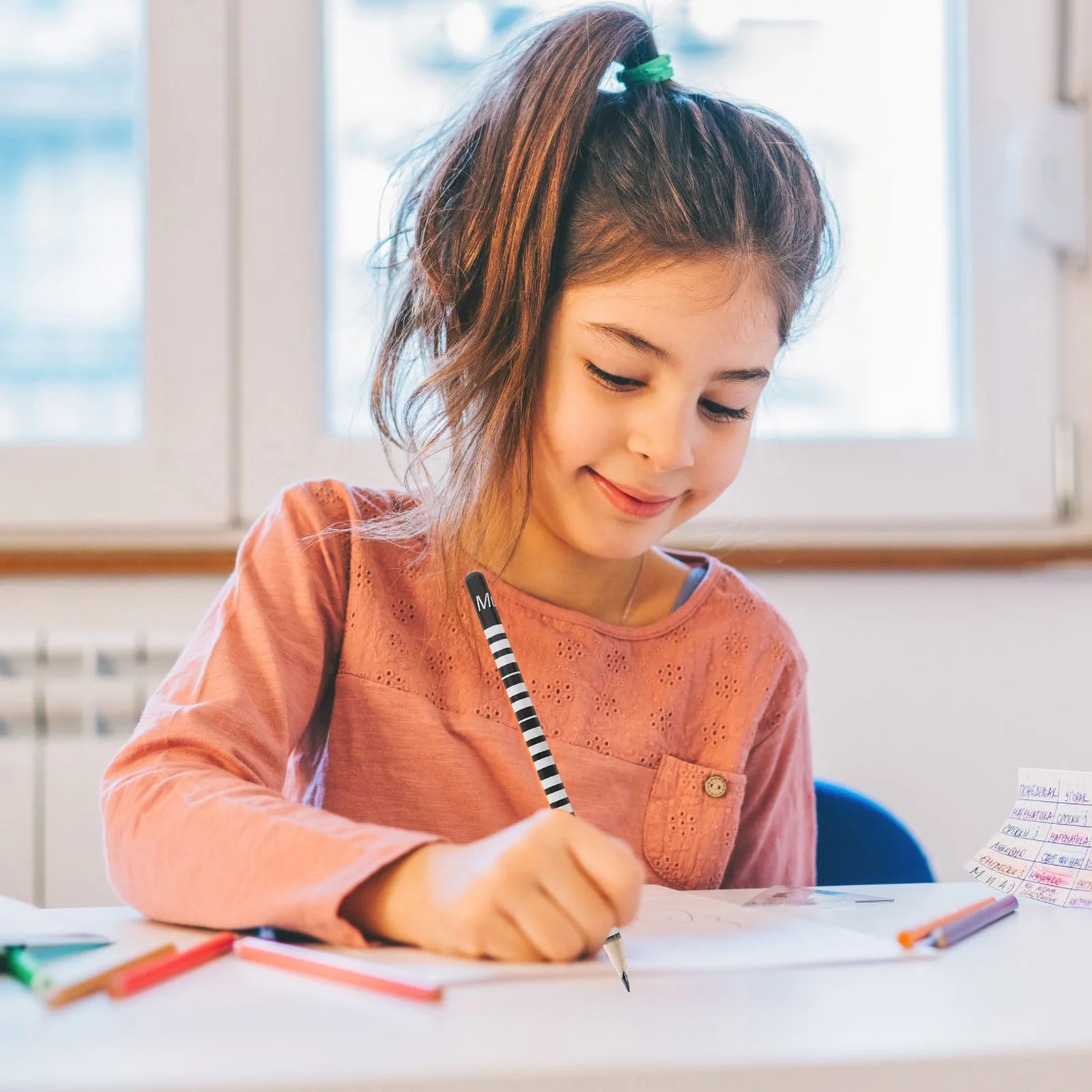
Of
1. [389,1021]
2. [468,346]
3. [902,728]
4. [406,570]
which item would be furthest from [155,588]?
[389,1021]

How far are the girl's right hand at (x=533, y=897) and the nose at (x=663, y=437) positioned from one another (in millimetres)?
303

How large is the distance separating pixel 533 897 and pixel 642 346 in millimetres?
379

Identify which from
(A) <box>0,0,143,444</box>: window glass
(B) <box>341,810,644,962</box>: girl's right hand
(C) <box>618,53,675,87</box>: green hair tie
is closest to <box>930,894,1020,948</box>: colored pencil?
(B) <box>341,810,644,962</box>: girl's right hand

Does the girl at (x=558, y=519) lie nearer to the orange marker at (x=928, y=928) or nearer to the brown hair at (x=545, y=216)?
the brown hair at (x=545, y=216)

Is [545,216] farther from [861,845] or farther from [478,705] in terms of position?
[861,845]

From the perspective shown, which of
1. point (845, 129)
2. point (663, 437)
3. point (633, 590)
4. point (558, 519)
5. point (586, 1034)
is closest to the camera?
point (586, 1034)

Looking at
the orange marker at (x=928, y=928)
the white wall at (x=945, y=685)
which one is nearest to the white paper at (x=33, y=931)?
the orange marker at (x=928, y=928)

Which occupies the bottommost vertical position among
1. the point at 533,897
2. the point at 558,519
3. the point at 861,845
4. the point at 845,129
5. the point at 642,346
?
the point at 861,845

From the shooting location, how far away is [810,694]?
1481 mm

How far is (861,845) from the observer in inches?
37.4

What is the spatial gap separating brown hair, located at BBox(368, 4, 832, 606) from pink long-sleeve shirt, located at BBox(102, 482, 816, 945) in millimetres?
63

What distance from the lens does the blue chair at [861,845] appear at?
2.95 feet

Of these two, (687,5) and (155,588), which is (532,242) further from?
(687,5)

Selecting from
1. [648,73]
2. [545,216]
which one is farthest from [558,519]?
[648,73]
